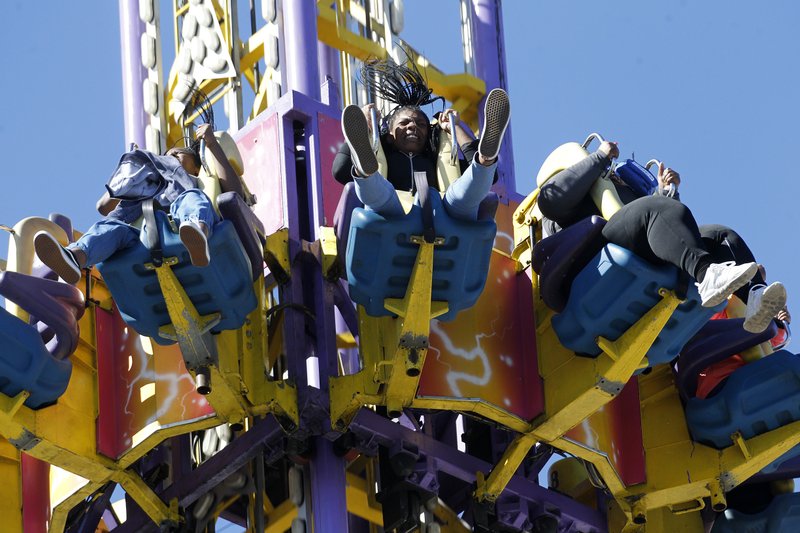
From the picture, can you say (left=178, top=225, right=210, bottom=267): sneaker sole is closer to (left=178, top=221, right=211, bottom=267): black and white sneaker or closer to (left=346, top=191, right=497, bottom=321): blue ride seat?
(left=178, top=221, right=211, bottom=267): black and white sneaker

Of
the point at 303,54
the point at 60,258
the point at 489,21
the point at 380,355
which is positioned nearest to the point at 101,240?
the point at 60,258

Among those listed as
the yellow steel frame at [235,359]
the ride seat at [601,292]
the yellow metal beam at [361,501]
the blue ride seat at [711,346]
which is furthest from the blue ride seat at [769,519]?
the yellow steel frame at [235,359]

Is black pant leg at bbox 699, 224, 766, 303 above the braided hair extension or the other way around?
the other way around

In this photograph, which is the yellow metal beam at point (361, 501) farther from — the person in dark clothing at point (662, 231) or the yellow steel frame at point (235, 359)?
the person in dark clothing at point (662, 231)

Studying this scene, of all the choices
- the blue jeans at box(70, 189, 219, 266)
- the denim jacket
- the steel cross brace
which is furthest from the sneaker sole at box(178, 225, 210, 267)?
the steel cross brace

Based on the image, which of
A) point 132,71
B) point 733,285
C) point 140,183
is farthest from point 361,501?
point 132,71

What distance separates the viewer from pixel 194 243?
15.7 meters

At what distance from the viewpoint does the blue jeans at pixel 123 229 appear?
53.2 feet

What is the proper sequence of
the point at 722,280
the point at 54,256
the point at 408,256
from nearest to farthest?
1. the point at 54,256
2. the point at 722,280
3. the point at 408,256

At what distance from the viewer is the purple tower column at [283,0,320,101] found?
19.3m

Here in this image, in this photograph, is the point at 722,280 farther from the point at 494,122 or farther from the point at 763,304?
the point at 494,122

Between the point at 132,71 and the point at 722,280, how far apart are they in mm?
7104

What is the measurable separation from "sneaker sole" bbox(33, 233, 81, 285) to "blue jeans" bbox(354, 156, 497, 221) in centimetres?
203

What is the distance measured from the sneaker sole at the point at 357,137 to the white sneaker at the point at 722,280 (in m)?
2.37
